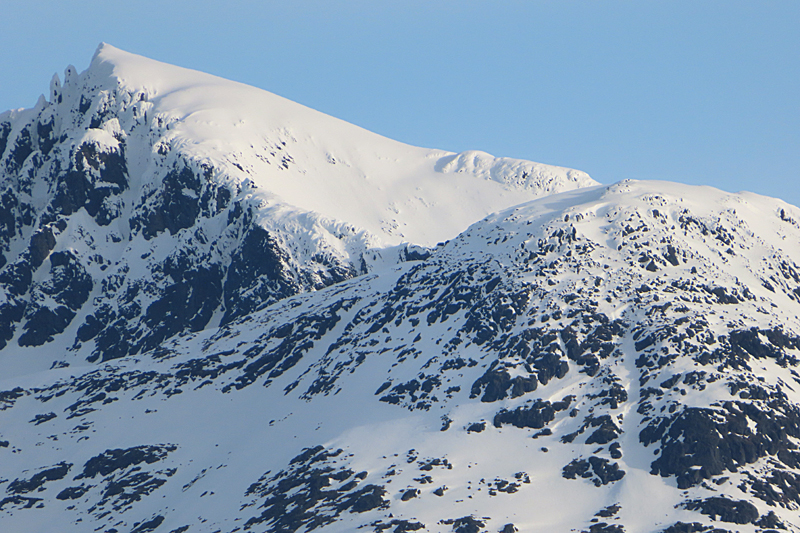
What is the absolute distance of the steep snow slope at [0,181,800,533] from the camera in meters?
132

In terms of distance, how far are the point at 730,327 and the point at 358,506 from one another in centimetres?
6478

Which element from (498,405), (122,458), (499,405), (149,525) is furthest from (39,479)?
(499,405)

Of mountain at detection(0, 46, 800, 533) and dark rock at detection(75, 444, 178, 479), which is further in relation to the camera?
dark rock at detection(75, 444, 178, 479)

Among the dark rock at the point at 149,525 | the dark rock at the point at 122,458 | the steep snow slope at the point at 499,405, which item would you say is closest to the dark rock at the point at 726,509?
the steep snow slope at the point at 499,405

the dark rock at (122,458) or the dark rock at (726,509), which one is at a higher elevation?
the dark rock at (122,458)

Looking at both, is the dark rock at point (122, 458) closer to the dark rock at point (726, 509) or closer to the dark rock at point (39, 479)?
the dark rock at point (39, 479)

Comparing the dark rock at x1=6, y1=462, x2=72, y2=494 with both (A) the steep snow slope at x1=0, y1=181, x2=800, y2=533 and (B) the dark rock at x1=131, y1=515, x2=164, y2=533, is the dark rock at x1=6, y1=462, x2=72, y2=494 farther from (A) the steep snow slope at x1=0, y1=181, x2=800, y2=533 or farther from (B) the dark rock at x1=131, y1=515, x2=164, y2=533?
(B) the dark rock at x1=131, y1=515, x2=164, y2=533

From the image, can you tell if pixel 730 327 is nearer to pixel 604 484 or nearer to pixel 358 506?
pixel 604 484

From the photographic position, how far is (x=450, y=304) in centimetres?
17588

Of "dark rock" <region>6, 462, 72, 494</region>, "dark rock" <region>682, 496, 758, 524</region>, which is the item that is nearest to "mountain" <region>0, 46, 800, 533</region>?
"dark rock" <region>682, 496, 758, 524</region>

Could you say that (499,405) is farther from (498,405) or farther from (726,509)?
(726,509)

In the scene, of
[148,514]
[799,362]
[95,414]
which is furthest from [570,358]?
[95,414]

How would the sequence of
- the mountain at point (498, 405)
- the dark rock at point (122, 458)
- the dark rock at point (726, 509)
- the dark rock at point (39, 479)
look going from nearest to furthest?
the dark rock at point (726, 509), the mountain at point (498, 405), the dark rock at point (39, 479), the dark rock at point (122, 458)

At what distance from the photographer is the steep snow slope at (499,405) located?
433 ft
